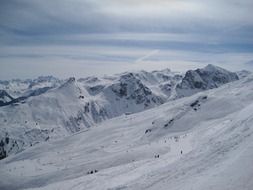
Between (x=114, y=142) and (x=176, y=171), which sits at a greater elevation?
(x=176, y=171)

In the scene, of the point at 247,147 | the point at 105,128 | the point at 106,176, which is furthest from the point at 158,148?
the point at 105,128

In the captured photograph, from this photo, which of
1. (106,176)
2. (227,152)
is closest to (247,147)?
(227,152)

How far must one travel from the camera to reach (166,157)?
1599 inches

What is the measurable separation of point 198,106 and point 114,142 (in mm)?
27376

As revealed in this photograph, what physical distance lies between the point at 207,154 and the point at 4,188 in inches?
1654

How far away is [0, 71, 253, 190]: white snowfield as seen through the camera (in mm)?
22766

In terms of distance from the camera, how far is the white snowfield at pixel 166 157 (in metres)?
22.8

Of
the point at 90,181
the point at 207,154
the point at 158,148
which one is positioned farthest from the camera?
the point at 158,148

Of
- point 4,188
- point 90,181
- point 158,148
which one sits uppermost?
point 90,181

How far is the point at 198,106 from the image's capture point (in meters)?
94.8

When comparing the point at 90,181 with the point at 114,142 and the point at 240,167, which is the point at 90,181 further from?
the point at 114,142

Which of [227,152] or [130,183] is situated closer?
[227,152]

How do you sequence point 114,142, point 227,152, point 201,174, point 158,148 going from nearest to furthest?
1. point 201,174
2. point 227,152
3. point 158,148
4. point 114,142

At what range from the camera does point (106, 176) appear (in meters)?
36.2
